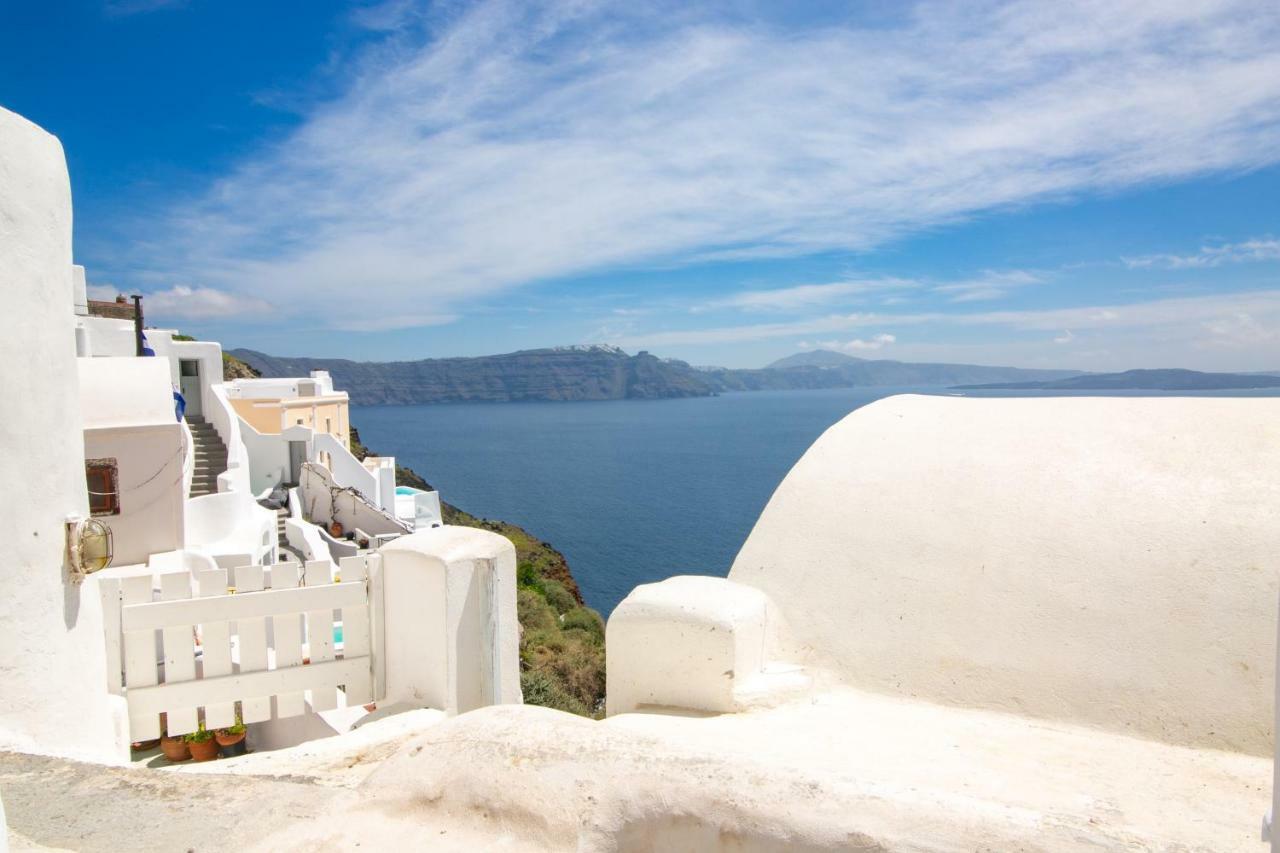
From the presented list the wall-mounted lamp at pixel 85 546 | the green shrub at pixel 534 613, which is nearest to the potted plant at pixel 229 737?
the wall-mounted lamp at pixel 85 546

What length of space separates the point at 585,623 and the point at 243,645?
19936 millimetres

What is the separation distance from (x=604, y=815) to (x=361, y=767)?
1.84m

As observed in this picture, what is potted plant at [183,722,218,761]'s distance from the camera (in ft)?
18.1

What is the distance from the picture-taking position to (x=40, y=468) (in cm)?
409

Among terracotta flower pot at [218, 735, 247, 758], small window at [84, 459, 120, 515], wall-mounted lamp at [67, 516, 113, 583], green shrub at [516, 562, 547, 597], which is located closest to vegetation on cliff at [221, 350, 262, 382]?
green shrub at [516, 562, 547, 597]

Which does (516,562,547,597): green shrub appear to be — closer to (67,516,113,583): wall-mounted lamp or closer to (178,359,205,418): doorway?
(178,359,205,418): doorway

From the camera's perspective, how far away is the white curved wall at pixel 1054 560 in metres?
4.59

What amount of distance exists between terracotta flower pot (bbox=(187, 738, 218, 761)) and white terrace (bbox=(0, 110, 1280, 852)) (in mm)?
236

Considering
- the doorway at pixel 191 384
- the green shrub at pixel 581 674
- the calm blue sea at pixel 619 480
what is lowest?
the calm blue sea at pixel 619 480

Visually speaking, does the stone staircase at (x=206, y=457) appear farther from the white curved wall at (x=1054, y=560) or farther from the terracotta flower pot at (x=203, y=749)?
the white curved wall at (x=1054, y=560)

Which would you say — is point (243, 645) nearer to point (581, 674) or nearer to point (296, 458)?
point (581, 674)

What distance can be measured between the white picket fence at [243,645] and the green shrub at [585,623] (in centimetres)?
1600

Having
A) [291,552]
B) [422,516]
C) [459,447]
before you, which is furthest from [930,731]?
[459,447]

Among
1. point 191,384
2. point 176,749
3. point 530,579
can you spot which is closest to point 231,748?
point 176,749
